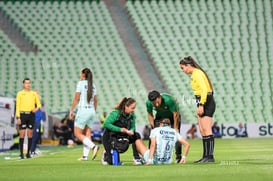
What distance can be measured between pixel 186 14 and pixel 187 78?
5.21 m

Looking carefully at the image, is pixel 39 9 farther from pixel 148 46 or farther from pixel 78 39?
pixel 148 46

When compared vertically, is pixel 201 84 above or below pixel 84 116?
above

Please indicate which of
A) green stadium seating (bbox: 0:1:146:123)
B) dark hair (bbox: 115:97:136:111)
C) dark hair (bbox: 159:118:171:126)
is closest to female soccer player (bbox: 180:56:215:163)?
dark hair (bbox: 159:118:171:126)

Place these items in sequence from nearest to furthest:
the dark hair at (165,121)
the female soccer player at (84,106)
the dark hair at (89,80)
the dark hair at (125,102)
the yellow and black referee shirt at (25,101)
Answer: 1. the dark hair at (165,121)
2. the dark hair at (125,102)
3. the dark hair at (89,80)
4. the female soccer player at (84,106)
5. the yellow and black referee shirt at (25,101)

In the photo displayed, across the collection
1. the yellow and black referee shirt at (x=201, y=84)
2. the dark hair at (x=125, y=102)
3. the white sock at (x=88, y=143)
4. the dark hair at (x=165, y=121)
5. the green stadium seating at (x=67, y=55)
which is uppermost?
the green stadium seating at (x=67, y=55)

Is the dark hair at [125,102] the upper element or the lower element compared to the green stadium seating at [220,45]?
lower

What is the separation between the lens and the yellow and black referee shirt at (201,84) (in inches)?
516

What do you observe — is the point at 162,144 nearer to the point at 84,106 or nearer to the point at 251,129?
the point at 84,106

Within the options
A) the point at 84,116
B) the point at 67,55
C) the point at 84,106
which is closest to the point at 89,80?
the point at 84,106

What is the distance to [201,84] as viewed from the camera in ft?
43.1

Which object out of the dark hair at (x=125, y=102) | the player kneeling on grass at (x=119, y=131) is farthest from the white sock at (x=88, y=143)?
the dark hair at (x=125, y=102)

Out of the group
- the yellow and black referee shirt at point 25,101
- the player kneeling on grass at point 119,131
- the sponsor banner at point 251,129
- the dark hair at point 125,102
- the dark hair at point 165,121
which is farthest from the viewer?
the sponsor banner at point 251,129

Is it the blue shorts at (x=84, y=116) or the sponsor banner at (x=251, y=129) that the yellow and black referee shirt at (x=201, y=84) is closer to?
the blue shorts at (x=84, y=116)

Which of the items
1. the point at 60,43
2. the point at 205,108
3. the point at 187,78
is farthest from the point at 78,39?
the point at 205,108
